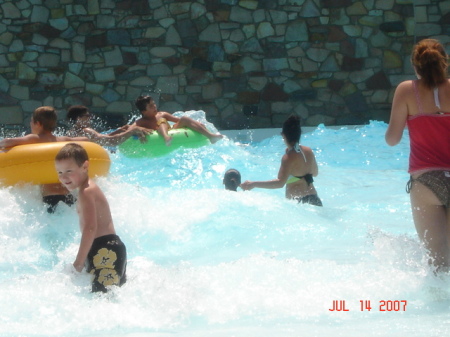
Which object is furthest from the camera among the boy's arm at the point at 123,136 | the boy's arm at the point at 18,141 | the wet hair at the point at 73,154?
the boy's arm at the point at 123,136

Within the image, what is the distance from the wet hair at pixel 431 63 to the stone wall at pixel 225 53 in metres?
8.57

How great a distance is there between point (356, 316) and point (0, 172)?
10.6 feet

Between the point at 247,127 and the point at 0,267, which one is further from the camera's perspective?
the point at 247,127

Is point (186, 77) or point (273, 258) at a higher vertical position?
point (186, 77)

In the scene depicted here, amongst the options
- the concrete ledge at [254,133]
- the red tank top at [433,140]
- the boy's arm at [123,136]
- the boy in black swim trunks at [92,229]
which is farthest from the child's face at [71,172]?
the concrete ledge at [254,133]

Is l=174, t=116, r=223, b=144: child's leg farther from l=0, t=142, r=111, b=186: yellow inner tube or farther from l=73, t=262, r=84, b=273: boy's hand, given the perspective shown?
l=73, t=262, r=84, b=273: boy's hand

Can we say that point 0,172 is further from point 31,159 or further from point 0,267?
point 0,267

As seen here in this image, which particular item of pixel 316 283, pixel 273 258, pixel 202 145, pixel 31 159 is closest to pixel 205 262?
pixel 273 258

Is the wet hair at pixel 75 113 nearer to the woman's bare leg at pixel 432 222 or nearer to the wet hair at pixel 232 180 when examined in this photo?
the wet hair at pixel 232 180

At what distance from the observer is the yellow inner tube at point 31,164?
553 cm

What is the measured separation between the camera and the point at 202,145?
30.7 ft

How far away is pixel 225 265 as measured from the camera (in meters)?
4.39

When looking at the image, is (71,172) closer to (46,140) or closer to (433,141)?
(433,141)

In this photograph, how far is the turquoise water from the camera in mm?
3463
